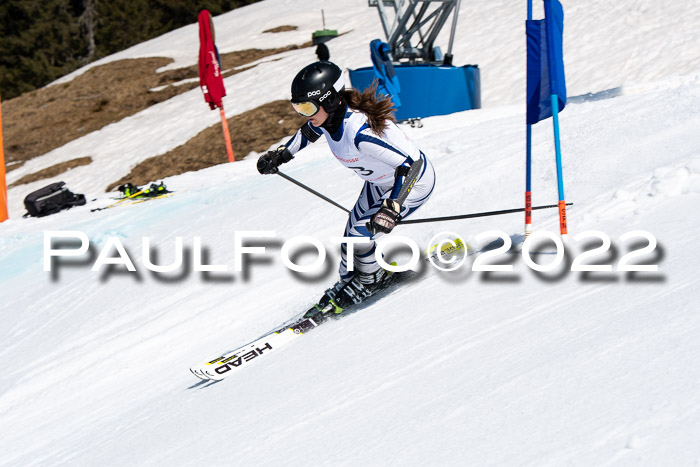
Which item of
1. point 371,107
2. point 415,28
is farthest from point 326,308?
point 415,28

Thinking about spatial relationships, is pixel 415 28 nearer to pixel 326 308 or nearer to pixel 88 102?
pixel 326 308

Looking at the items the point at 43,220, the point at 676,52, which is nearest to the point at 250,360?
the point at 43,220

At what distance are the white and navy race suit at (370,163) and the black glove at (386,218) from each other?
0.19 m

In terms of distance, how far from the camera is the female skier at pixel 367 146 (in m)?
4.66

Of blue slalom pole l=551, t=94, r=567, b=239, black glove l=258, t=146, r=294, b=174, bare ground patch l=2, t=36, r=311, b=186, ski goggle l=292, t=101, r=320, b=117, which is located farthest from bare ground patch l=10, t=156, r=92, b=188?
blue slalom pole l=551, t=94, r=567, b=239

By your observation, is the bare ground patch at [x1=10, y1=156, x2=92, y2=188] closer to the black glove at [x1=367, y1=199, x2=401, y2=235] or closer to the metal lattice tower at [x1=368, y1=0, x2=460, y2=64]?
the metal lattice tower at [x1=368, y1=0, x2=460, y2=64]

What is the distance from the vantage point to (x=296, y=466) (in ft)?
8.66

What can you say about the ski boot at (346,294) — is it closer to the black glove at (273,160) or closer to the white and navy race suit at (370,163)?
the white and navy race suit at (370,163)

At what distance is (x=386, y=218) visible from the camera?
4391mm

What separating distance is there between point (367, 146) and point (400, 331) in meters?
1.32

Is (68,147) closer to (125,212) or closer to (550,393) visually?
(125,212)

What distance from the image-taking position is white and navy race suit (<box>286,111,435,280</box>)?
4.79 meters

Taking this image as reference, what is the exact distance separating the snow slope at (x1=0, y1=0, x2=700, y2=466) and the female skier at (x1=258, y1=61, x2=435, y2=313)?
23.7 inches

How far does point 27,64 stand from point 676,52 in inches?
1615
